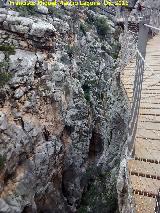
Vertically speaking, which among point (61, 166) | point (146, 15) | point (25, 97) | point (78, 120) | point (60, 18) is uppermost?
point (146, 15)

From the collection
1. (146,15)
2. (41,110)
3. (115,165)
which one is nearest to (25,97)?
(41,110)

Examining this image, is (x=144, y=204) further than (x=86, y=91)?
No

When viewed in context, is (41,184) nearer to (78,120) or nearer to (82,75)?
(78,120)

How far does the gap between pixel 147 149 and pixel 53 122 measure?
10.6 meters

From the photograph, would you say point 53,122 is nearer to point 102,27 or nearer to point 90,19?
point 102,27

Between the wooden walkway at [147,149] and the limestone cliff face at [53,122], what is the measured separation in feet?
4.49

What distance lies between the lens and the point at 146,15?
11.5m

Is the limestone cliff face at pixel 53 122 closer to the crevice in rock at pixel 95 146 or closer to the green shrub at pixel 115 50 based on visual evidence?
the crevice in rock at pixel 95 146

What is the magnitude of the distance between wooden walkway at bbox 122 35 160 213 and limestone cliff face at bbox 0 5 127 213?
1367 millimetres

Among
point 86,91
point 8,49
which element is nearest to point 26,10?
point 8,49

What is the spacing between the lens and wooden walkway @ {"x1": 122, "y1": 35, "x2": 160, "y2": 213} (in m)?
11.0

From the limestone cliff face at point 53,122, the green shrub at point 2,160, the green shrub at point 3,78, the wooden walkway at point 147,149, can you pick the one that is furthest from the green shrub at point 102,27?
the green shrub at point 2,160

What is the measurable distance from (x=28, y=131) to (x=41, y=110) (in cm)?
179

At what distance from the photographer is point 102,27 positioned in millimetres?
32312
